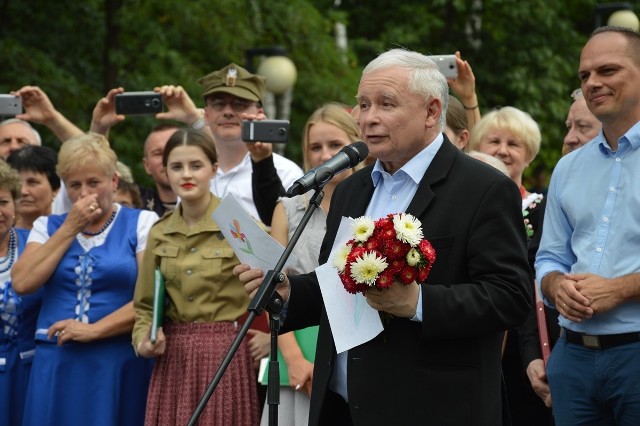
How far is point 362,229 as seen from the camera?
395 centimetres

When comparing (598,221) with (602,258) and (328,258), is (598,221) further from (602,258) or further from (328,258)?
(328,258)

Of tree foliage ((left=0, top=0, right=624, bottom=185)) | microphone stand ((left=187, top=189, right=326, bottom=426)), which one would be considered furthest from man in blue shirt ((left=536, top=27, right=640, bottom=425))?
tree foliage ((left=0, top=0, right=624, bottom=185))

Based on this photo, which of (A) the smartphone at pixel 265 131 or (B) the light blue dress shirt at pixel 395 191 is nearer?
(B) the light blue dress shirt at pixel 395 191

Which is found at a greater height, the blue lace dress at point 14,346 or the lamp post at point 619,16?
the lamp post at point 619,16

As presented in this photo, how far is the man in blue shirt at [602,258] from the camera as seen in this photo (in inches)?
180

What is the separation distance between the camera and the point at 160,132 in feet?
28.0

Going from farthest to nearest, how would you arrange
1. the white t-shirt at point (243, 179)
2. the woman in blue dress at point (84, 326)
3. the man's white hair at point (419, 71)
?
the white t-shirt at point (243, 179), the woman in blue dress at point (84, 326), the man's white hair at point (419, 71)

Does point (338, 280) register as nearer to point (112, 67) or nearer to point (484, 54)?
point (112, 67)

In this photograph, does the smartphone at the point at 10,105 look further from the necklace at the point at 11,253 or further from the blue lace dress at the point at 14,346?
the blue lace dress at the point at 14,346

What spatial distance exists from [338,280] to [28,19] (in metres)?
12.6

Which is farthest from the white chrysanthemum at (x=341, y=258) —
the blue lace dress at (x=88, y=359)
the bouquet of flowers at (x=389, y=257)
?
the blue lace dress at (x=88, y=359)

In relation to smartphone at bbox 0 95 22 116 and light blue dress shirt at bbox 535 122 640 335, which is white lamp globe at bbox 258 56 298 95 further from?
light blue dress shirt at bbox 535 122 640 335

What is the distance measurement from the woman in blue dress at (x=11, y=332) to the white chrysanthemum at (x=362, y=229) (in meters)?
3.26

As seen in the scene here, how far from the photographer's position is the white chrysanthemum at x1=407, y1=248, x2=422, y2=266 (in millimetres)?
3840
